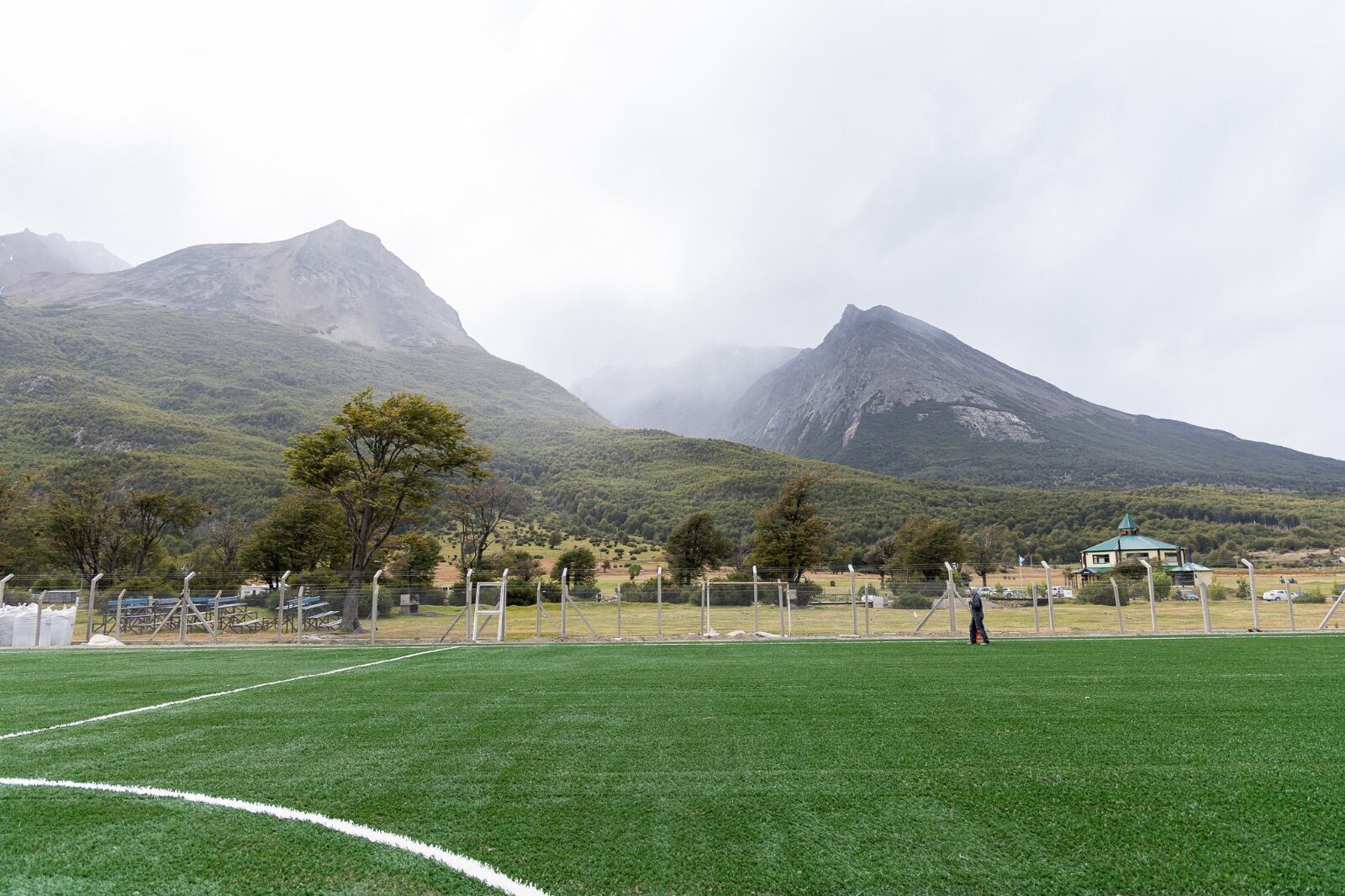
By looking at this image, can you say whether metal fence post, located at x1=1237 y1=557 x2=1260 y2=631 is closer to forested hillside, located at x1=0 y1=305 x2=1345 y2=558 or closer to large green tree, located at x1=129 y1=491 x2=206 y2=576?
forested hillside, located at x1=0 y1=305 x2=1345 y2=558

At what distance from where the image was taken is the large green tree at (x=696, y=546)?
46.7m

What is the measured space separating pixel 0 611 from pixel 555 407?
416 ft

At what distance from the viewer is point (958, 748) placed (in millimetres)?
5840

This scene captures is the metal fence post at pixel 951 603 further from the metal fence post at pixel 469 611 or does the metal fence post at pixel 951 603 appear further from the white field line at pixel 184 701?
the white field line at pixel 184 701

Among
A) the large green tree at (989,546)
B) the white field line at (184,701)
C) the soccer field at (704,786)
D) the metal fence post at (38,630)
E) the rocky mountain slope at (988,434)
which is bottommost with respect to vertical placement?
the metal fence post at (38,630)

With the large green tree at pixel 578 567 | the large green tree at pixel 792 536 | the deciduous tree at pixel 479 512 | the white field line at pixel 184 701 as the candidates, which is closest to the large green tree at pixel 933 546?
the large green tree at pixel 792 536

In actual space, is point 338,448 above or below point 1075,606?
above

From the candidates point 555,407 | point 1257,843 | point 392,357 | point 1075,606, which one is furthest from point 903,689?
point 392,357

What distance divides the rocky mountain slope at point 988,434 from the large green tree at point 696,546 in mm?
69871

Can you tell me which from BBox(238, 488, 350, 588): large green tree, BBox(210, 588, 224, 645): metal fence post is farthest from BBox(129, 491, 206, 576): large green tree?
BBox(210, 588, 224, 645): metal fence post

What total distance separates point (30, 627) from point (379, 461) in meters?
11.2

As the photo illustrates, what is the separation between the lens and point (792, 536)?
47375 mm

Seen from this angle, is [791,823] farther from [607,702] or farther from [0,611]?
[0,611]

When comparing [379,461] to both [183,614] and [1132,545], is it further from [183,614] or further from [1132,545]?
[1132,545]
